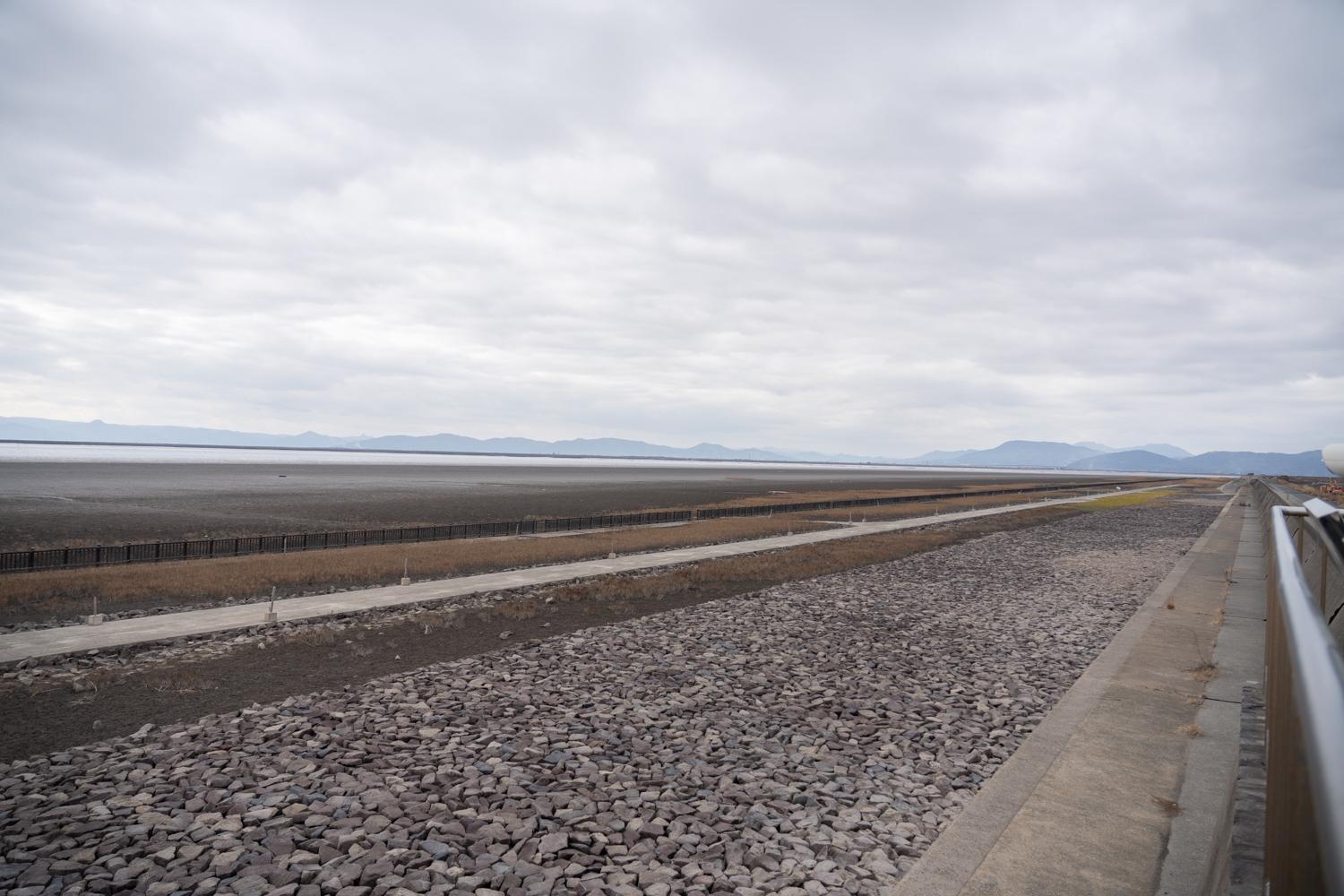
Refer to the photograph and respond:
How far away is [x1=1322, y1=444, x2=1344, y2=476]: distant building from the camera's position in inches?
Answer: 577

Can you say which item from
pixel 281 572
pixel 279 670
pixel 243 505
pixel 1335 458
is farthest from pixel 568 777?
pixel 243 505

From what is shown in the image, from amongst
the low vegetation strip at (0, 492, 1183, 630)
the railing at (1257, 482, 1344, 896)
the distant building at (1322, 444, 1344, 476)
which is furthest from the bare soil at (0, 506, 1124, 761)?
the distant building at (1322, 444, 1344, 476)

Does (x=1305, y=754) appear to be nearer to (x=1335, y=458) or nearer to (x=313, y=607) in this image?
(x=313, y=607)

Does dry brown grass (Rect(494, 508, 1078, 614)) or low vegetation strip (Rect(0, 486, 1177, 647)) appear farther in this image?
dry brown grass (Rect(494, 508, 1078, 614))

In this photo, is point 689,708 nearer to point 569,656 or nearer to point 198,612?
point 569,656

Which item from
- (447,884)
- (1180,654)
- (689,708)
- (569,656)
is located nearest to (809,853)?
(447,884)

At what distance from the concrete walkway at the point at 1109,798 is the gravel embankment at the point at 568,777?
1.80 feet

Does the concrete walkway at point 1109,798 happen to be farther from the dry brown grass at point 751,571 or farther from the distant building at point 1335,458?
the dry brown grass at point 751,571

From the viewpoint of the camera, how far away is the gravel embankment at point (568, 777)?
6.21 meters

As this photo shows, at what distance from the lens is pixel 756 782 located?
798cm

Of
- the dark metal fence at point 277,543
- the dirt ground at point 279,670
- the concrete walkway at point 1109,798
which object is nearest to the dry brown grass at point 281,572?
the dark metal fence at point 277,543

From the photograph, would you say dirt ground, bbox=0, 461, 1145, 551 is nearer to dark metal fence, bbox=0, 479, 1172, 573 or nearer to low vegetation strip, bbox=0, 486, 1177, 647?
dark metal fence, bbox=0, 479, 1172, 573

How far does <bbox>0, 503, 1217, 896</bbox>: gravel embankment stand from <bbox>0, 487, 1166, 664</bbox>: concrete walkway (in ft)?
18.3

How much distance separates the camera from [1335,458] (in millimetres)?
15188
